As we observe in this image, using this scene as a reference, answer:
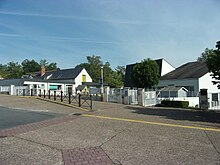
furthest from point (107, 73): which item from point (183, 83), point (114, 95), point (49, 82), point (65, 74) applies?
point (114, 95)

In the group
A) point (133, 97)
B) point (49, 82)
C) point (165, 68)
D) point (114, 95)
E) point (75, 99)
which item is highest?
point (165, 68)

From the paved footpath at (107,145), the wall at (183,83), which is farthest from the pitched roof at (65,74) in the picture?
the paved footpath at (107,145)

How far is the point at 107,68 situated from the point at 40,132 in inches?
2742

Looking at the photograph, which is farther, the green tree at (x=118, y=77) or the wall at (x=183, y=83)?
the green tree at (x=118, y=77)

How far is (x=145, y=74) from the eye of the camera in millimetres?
31469

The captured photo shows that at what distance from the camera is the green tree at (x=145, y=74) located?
31.5 metres

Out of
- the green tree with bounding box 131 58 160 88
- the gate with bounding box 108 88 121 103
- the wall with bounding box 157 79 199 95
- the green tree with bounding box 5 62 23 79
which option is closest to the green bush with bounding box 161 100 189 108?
the gate with bounding box 108 88 121 103

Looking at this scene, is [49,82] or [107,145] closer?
[107,145]

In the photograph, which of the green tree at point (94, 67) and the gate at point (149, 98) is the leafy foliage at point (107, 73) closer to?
the green tree at point (94, 67)

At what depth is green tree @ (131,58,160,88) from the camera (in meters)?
31.5

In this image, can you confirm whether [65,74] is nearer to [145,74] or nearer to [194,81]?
[145,74]

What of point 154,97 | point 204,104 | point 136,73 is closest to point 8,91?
point 136,73

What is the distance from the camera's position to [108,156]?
4977mm

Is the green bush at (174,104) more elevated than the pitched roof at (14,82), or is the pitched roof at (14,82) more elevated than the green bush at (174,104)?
the pitched roof at (14,82)
